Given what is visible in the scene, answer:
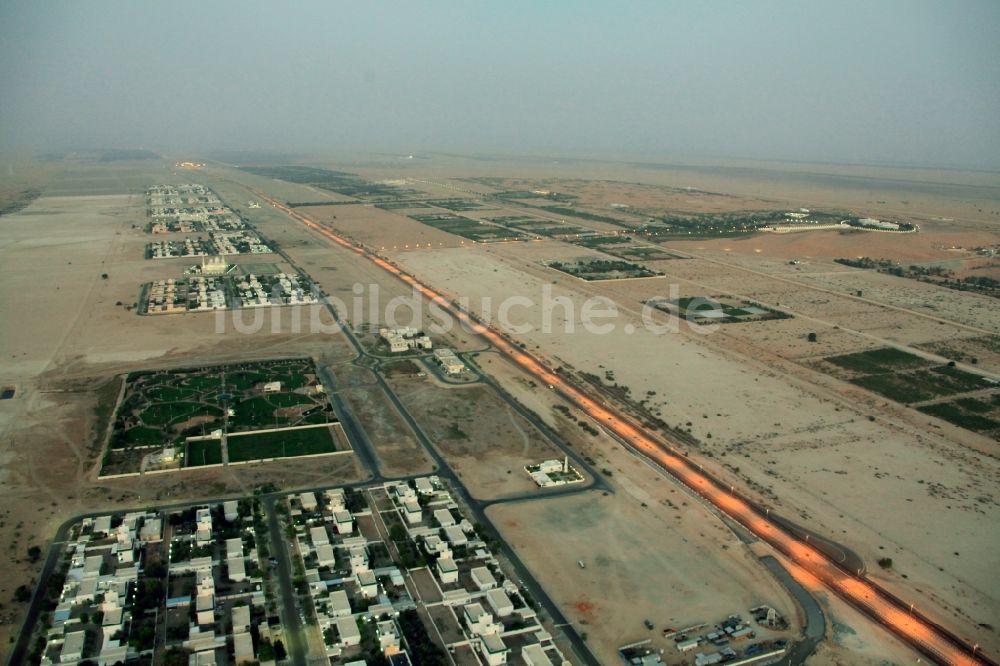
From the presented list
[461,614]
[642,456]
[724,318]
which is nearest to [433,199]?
[724,318]

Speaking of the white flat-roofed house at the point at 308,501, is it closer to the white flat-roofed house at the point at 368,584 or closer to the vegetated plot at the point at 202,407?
the white flat-roofed house at the point at 368,584

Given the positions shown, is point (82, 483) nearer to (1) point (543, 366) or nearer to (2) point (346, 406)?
(2) point (346, 406)

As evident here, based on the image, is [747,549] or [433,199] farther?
[433,199]

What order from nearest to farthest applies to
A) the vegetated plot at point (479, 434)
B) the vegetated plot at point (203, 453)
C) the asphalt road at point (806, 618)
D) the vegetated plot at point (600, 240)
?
the asphalt road at point (806, 618), the vegetated plot at point (479, 434), the vegetated plot at point (203, 453), the vegetated plot at point (600, 240)

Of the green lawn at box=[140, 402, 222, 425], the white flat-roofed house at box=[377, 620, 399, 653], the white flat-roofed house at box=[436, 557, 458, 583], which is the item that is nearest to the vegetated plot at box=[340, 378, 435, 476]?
the green lawn at box=[140, 402, 222, 425]

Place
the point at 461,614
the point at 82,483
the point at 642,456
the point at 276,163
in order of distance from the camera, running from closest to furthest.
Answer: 1. the point at 461,614
2. the point at 82,483
3. the point at 642,456
4. the point at 276,163

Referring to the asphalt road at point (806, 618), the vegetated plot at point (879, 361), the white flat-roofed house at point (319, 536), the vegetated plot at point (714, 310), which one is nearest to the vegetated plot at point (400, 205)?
the vegetated plot at point (714, 310)

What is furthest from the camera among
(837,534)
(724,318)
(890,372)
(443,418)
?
(724,318)
